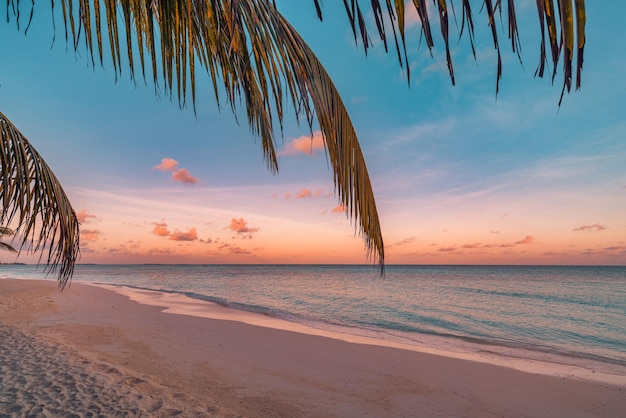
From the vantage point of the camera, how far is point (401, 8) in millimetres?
619

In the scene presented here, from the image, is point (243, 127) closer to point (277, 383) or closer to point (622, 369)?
point (277, 383)

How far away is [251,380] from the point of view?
676 centimetres

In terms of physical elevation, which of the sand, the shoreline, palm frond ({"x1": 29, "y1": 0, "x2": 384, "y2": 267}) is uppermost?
palm frond ({"x1": 29, "y1": 0, "x2": 384, "y2": 267})

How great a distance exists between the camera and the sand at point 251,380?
5.07 metres

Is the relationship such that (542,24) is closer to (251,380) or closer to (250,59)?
(250,59)

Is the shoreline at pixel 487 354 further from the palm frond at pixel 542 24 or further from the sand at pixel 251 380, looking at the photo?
the palm frond at pixel 542 24

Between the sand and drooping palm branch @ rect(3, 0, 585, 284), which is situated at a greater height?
drooping palm branch @ rect(3, 0, 585, 284)

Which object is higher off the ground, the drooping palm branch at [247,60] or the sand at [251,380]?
the drooping palm branch at [247,60]

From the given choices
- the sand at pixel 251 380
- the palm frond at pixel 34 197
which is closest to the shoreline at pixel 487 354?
the sand at pixel 251 380

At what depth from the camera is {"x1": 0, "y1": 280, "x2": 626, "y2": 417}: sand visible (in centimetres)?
507

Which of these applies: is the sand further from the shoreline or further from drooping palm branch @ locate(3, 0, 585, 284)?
drooping palm branch @ locate(3, 0, 585, 284)

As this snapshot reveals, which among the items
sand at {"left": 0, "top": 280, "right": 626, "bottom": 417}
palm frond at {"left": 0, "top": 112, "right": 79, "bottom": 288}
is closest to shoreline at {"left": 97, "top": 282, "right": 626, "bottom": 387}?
sand at {"left": 0, "top": 280, "right": 626, "bottom": 417}

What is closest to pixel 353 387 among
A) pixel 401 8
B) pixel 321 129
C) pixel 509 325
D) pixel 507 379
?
pixel 507 379

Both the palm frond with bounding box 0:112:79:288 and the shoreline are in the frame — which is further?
the shoreline
